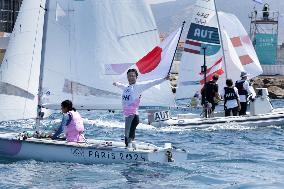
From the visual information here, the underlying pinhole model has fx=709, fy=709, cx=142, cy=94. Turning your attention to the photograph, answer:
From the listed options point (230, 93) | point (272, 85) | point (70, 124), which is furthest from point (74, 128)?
point (272, 85)

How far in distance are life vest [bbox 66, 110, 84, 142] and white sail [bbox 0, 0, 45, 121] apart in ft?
3.63

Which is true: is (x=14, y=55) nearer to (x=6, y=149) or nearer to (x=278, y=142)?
(x=6, y=149)

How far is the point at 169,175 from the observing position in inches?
497

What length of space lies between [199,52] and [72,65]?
12.5 meters

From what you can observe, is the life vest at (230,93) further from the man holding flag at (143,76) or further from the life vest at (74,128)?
the life vest at (74,128)

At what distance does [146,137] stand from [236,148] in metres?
3.37

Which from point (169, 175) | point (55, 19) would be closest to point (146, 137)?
point (55, 19)

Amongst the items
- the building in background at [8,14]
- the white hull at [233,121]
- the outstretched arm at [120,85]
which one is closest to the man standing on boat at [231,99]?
the white hull at [233,121]

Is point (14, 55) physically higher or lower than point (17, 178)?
higher

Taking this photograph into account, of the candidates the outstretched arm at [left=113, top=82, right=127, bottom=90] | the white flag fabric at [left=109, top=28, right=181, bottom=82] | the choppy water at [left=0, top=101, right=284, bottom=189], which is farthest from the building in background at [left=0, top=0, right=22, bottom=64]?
the outstretched arm at [left=113, top=82, right=127, bottom=90]

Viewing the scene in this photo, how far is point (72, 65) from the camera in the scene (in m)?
15.3

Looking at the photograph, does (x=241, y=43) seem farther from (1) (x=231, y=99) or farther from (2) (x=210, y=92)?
(1) (x=231, y=99)

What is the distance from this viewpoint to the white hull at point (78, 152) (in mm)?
13406

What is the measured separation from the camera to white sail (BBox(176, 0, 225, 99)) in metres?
26.9
